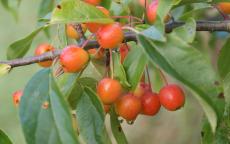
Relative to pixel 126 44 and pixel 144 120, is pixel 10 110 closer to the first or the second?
pixel 144 120

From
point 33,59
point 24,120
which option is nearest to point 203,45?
point 33,59

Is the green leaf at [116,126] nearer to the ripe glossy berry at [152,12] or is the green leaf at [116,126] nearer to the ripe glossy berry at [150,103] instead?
the ripe glossy berry at [150,103]

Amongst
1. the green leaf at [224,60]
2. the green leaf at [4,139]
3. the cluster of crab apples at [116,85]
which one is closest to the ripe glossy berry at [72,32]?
the cluster of crab apples at [116,85]

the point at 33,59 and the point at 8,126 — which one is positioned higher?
the point at 33,59

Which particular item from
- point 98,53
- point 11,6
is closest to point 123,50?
point 98,53

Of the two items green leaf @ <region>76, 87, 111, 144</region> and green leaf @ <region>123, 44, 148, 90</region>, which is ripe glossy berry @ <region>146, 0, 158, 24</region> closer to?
green leaf @ <region>123, 44, 148, 90</region>

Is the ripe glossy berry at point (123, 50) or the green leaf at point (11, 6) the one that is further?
the green leaf at point (11, 6)

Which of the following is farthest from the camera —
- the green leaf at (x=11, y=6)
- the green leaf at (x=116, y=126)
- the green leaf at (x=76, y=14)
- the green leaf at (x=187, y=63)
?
the green leaf at (x=11, y=6)
